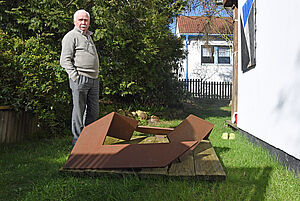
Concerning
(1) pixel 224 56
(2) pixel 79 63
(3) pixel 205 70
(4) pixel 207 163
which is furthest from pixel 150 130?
(1) pixel 224 56

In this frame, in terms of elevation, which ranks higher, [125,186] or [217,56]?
[217,56]

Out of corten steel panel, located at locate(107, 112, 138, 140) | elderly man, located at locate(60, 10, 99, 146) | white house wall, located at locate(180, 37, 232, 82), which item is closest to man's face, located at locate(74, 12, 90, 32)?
elderly man, located at locate(60, 10, 99, 146)

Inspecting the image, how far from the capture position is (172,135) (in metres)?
3.79

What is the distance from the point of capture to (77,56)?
13.3 feet

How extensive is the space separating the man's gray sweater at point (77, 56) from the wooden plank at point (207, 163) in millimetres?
1862

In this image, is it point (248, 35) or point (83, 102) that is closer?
point (83, 102)

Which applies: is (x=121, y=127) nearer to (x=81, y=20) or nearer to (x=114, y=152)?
(x=114, y=152)

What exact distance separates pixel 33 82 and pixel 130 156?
3103 mm

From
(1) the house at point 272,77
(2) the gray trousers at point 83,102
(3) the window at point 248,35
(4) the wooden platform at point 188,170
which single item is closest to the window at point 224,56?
(3) the window at point 248,35

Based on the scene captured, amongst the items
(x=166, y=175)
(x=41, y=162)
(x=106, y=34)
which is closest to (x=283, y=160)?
(x=166, y=175)

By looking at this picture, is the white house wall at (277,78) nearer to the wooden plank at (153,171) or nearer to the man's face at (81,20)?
the wooden plank at (153,171)

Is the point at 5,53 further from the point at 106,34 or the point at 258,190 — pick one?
the point at 258,190

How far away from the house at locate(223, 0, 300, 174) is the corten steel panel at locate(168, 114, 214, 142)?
846 millimetres

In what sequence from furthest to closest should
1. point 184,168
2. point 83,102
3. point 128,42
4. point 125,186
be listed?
point 128,42, point 83,102, point 184,168, point 125,186
